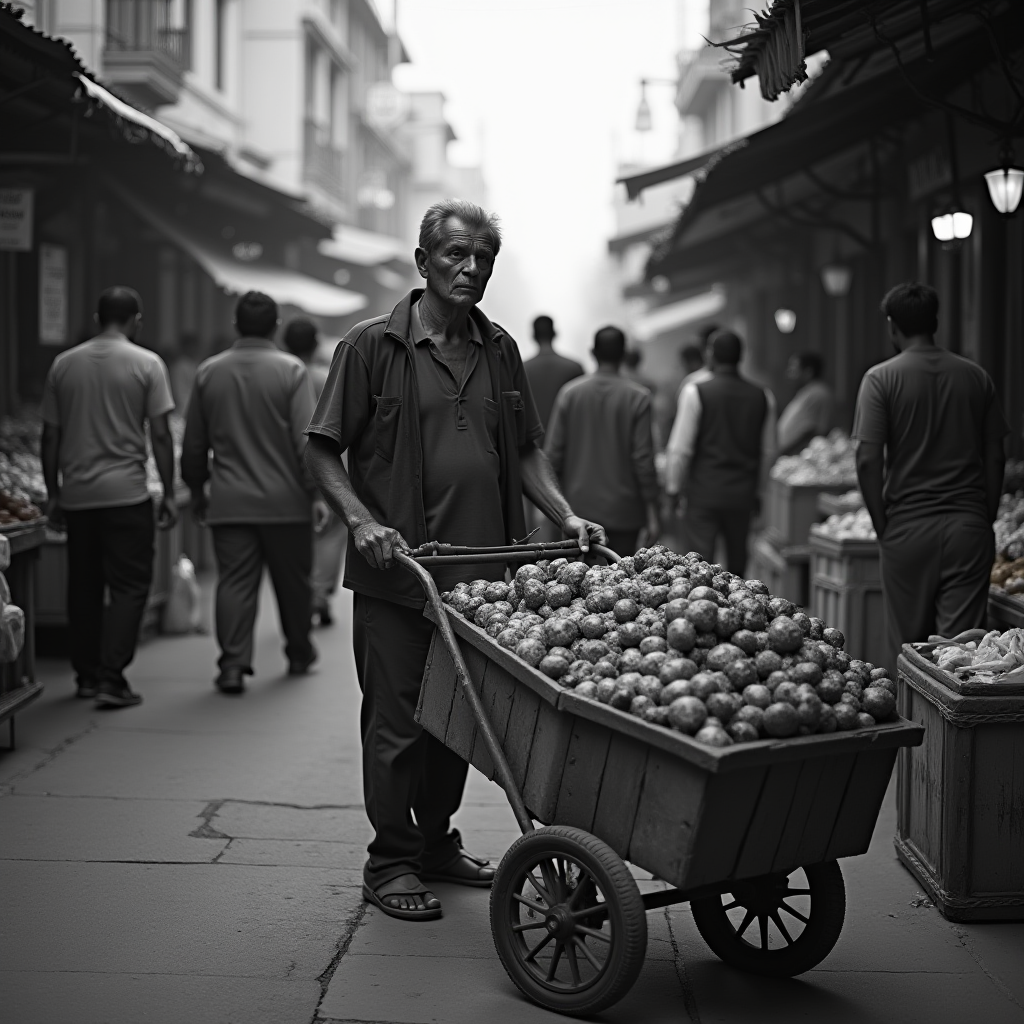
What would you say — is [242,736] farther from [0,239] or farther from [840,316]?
[840,316]

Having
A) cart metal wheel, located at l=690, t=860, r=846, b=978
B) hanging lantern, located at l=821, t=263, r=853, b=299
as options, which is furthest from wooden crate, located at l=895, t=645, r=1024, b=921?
hanging lantern, located at l=821, t=263, r=853, b=299

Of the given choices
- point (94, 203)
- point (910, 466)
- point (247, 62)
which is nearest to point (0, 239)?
point (94, 203)

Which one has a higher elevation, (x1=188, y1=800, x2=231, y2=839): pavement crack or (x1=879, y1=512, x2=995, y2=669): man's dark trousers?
(x1=879, y1=512, x2=995, y2=669): man's dark trousers

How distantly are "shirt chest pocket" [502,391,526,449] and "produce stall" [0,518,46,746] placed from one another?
8.35 feet

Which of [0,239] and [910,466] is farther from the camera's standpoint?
[0,239]

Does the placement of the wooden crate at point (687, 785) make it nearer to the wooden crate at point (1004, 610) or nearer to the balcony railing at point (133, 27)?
the wooden crate at point (1004, 610)

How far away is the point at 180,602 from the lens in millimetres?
10250

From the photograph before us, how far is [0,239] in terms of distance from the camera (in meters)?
9.65

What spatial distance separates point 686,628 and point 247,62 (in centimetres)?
2669

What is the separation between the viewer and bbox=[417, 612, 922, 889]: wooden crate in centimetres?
350

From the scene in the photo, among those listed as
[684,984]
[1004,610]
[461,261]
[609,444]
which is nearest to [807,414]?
[609,444]

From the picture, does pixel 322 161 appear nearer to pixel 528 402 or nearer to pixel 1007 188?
pixel 1007 188

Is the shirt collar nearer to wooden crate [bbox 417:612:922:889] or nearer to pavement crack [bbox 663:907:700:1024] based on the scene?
wooden crate [bbox 417:612:922:889]

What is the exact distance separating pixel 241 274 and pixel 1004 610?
1127 centimetres
